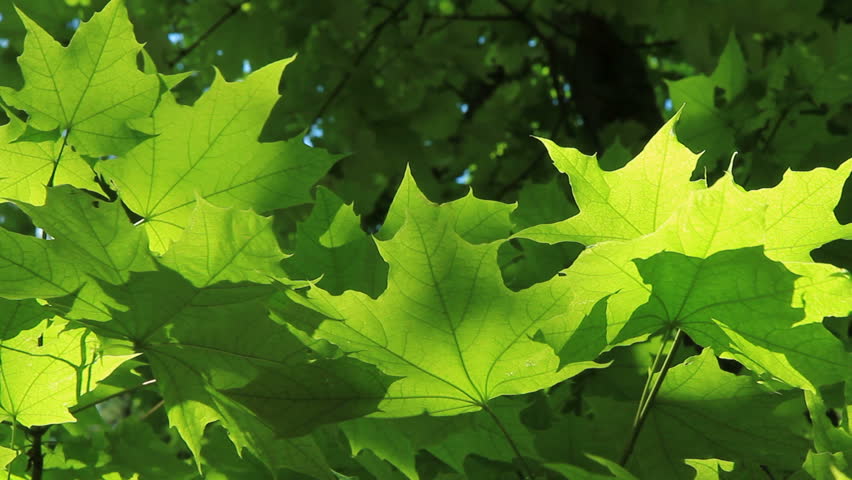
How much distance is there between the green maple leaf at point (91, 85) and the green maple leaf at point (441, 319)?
431 mm

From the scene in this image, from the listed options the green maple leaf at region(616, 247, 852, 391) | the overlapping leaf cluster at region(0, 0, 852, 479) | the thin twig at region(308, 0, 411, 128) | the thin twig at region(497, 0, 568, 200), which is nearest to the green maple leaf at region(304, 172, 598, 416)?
the overlapping leaf cluster at region(0, 0, 852, 479)

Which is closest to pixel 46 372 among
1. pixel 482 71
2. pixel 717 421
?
pixel 717 421

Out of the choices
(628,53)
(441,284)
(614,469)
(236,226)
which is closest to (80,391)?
(236,226)

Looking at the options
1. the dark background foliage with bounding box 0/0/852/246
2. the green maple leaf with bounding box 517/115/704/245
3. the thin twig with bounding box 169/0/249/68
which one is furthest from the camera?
the thin twig with bounding box 169/0/249/68

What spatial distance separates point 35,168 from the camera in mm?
1058

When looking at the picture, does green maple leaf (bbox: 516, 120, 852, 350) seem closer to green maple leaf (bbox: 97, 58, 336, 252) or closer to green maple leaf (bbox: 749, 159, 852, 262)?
green maple leaf (bbox: 749, 159, 852, 262)

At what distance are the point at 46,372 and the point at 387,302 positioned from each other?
1.39 ft

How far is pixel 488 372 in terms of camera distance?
847 millimetres

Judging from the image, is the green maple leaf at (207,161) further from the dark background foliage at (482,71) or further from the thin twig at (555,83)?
the thin twig at (555,83)

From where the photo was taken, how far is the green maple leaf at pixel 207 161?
1.03 meters

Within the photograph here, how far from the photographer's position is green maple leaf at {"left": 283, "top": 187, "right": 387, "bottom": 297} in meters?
1.07

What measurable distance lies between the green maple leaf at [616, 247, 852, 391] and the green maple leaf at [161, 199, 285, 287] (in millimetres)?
369

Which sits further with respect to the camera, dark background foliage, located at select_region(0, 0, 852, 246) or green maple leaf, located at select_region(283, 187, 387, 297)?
dark background foliage, located at select_region(0, 0, 852, 246)

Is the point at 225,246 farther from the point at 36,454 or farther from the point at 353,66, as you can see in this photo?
the point at 353,66
